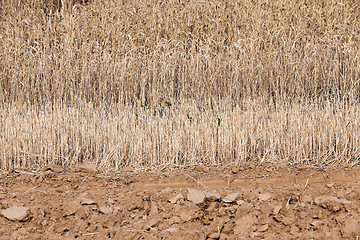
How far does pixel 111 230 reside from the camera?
3.21 metres

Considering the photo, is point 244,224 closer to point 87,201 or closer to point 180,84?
point 87,201

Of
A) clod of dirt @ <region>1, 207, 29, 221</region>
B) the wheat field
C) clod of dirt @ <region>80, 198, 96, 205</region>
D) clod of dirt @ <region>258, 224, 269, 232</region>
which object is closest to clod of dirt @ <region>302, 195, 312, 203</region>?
clod of dirt @ <region>258, 224, 269, 232</region>

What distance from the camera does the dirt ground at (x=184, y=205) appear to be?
3227mm

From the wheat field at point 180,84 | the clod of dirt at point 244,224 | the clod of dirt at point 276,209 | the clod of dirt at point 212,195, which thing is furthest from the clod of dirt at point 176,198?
the wheat field at point 180,84

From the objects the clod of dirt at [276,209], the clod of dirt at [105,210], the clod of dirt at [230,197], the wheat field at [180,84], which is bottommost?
the clod of dirt at [105,210]

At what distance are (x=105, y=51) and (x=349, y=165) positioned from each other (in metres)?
4.16

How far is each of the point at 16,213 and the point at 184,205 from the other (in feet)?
4.51

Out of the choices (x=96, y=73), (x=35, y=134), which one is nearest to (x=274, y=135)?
(x=35, y=134)

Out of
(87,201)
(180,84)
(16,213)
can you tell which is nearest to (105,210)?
(87,201)

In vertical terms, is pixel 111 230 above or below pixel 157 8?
below

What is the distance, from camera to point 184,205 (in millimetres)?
3564

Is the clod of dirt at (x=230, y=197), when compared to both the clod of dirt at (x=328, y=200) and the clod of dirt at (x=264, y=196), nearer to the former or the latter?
the clod of dirt at (x=264, y=196)

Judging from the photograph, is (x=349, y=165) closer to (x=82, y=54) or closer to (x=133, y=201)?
(x=133, y=201)

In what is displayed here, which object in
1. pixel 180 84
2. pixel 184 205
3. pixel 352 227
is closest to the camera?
pixel 352 227
